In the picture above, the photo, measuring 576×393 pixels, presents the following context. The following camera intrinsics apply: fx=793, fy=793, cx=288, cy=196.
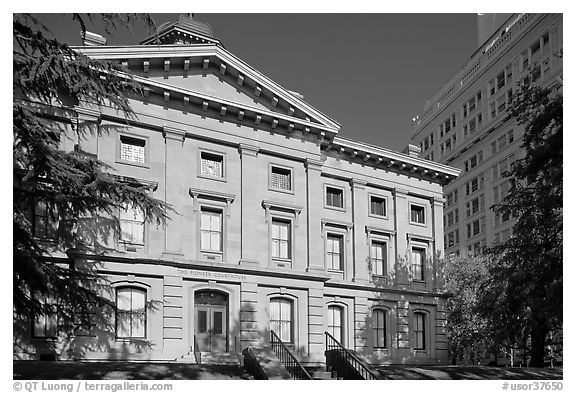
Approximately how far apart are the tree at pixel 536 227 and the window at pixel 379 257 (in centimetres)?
691

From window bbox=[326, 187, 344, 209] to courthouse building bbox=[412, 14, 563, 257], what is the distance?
20.2 ft

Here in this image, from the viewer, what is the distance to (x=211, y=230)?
102 ft

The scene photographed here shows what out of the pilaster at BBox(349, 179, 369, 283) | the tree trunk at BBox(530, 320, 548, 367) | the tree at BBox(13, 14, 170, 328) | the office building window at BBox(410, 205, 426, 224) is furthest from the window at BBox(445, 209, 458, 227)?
the tree at BBox(13, 14, 170, 328)

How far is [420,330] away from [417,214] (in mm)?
5951

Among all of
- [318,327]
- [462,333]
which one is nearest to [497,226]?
[462,333]

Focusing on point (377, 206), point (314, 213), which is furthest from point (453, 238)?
point (314, 213)

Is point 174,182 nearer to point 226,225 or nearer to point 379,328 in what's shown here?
point 226,225

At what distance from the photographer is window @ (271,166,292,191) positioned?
3356 cm

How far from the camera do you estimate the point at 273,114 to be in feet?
107

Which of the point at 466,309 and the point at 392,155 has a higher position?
the point at 392,155

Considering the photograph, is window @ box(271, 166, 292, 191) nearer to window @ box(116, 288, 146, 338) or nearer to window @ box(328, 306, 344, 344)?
window @ box(328, 306, 344, 344)
